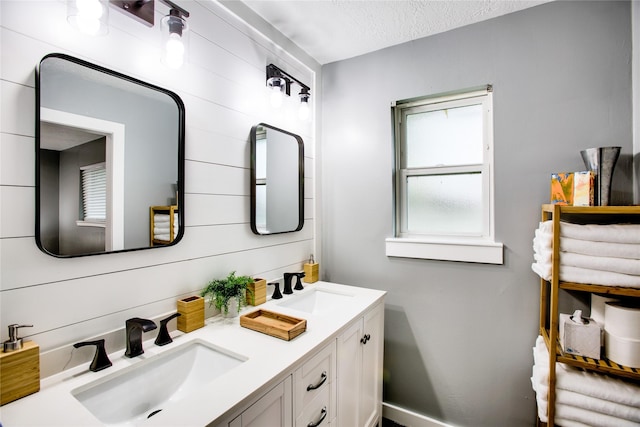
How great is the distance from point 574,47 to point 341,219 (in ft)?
5.19

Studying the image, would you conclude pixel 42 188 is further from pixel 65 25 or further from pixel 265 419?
pixel 265 419

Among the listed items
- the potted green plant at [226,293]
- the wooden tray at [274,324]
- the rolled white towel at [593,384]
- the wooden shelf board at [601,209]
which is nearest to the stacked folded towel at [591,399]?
the rolled white towel at [593,384]

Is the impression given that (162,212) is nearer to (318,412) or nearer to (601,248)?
(318,412)

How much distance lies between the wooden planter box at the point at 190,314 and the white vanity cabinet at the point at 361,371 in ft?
2.01

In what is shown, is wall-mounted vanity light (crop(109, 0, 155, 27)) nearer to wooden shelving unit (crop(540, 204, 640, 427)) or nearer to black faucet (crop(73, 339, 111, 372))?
black faucet (crop(73, 339, 111, 372))

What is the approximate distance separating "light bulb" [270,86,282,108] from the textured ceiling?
1.35 ft

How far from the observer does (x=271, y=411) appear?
0.94m

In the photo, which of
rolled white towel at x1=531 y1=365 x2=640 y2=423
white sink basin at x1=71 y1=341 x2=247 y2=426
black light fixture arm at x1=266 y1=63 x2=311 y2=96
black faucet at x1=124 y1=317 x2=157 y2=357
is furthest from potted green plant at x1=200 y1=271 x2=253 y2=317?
rolled white towel at x1=531 y1=365 x2=640 y2=423

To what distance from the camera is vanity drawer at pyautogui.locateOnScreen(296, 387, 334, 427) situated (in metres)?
1.11

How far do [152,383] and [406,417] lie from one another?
1.63 m

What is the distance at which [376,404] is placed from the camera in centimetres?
177

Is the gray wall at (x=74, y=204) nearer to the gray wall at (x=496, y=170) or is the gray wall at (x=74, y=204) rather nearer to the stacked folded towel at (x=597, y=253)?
the gray wall at (x=496, y=170)

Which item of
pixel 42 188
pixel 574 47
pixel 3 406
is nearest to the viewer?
pixel 3 406

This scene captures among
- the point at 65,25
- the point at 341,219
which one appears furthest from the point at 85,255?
the point at 341,219
